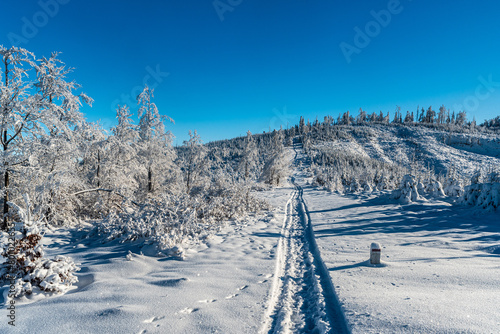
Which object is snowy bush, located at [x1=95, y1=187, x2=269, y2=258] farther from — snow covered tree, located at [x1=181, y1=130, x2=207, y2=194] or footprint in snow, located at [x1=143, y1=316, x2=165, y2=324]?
snow covered tree, located at [x1=181, y1=130, x2=207, y2=194]

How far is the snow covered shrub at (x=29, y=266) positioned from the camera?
354 cm

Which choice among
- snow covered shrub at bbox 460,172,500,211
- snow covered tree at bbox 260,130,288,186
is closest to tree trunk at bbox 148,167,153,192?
snow covered shrub at bbox 460,172,500,211

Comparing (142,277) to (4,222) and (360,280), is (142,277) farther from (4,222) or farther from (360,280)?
(4,222)

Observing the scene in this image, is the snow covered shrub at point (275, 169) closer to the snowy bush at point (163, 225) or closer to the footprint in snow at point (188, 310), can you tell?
the snowy bush at point (163, 225)

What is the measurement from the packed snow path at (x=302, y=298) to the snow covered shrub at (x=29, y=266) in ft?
11.6

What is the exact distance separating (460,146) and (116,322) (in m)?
157

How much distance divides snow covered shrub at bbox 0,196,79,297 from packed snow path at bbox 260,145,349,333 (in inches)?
139

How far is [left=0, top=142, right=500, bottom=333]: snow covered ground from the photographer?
→ 9.98 feet

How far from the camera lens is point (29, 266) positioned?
11.8 ft

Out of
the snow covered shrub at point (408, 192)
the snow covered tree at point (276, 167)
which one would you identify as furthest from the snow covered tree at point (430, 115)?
the snow covered shrub at point (408, 192)

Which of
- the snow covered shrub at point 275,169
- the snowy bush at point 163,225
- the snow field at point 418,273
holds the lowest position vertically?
the snow field at point 418,273

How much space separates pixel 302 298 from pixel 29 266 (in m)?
4.70

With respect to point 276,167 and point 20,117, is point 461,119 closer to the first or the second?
point 276,167

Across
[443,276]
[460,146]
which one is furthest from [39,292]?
[460,146]
